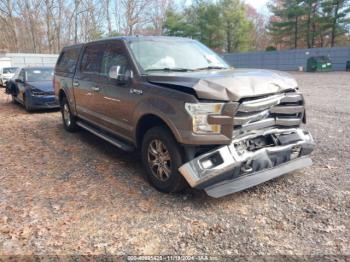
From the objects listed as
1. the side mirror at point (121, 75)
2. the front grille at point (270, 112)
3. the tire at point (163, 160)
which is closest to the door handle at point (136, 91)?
the side mirror at point (121, 75)

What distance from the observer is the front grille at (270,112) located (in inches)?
132

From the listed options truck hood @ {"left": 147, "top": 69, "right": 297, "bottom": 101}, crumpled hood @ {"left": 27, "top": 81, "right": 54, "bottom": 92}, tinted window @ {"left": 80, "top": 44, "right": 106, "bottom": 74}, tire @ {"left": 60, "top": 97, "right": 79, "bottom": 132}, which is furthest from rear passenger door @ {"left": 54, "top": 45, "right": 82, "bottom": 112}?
truck hood @ {"left": 147, "top": 69, "right": 297, "bottom": 101}

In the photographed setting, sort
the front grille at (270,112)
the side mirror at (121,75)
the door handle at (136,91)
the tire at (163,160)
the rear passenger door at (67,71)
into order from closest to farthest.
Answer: the front grille at (270,112)
the tire at (163,160)
the door handle at (136,91)
the side mirror at (121,75)
the rear passenger door at (67,71)

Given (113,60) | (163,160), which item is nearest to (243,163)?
(163,160)

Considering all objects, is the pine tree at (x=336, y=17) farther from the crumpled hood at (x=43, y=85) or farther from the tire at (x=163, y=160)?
the tire at (x=163, y=160)

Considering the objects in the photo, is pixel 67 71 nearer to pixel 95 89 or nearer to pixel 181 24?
pixel 95 89

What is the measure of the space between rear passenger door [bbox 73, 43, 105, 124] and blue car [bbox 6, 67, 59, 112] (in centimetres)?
363

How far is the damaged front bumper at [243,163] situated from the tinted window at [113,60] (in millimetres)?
1859

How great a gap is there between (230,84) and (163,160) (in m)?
1.22

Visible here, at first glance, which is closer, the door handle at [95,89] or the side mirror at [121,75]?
the side mirror at [121,75]

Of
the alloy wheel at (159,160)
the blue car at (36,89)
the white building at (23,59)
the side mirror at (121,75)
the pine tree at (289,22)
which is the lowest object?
the alloy wheel at (159,160)

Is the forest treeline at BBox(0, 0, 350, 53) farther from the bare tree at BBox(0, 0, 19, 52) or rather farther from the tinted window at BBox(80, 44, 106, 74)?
the tinted window at BBox(80, 44, 106, 74)

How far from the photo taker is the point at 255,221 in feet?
10.6

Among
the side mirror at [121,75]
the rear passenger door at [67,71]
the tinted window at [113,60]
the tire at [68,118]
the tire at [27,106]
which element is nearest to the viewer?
the side mirror at [121,75]
